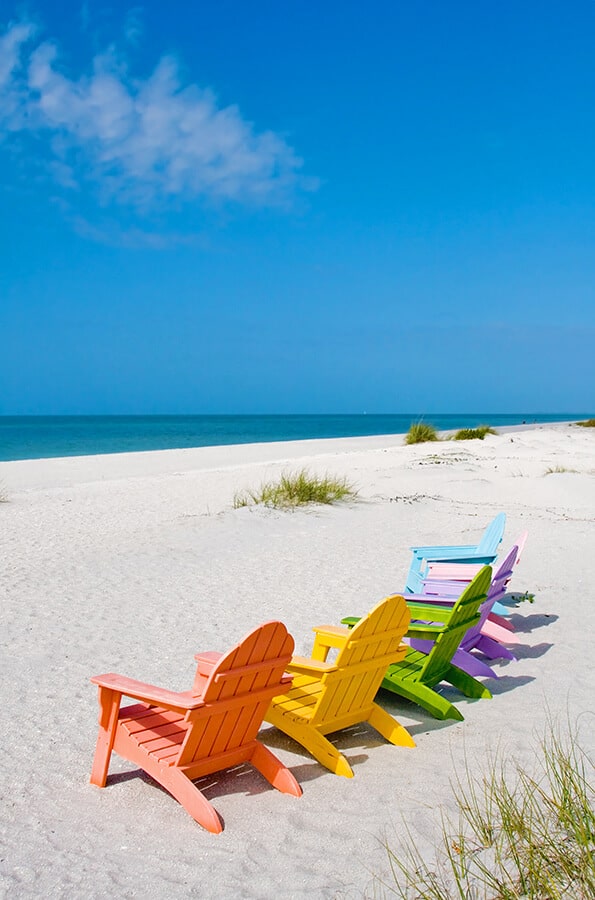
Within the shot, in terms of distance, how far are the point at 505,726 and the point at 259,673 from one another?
1.80 m

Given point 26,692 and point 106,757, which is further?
point 26,692

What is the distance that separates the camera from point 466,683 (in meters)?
5.10

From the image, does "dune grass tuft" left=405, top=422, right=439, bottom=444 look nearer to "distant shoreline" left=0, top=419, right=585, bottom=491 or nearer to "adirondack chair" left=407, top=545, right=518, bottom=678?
"distant shoreline" left=0, top=419, right=585, bottom=491

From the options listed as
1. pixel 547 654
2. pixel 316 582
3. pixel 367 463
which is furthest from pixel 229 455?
pixel 547 654

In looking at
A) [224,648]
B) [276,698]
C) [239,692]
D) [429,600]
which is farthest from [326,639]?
[224,648]

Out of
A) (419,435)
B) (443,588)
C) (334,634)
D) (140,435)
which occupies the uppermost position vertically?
(419,435)

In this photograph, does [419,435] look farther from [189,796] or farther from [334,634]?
[189,796]

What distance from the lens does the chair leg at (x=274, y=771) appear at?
3.71 m

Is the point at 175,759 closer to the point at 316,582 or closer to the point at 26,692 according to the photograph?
the point at 26,692

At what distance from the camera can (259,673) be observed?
3580 mm

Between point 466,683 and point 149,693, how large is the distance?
2.44 metres

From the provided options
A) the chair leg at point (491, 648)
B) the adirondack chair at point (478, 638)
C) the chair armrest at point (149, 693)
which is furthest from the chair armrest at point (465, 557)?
the chair armrest at point (149, 693)

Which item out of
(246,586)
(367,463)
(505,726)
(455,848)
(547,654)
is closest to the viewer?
(455,848)

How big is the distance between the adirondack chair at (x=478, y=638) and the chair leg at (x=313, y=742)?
1398 millimetres
